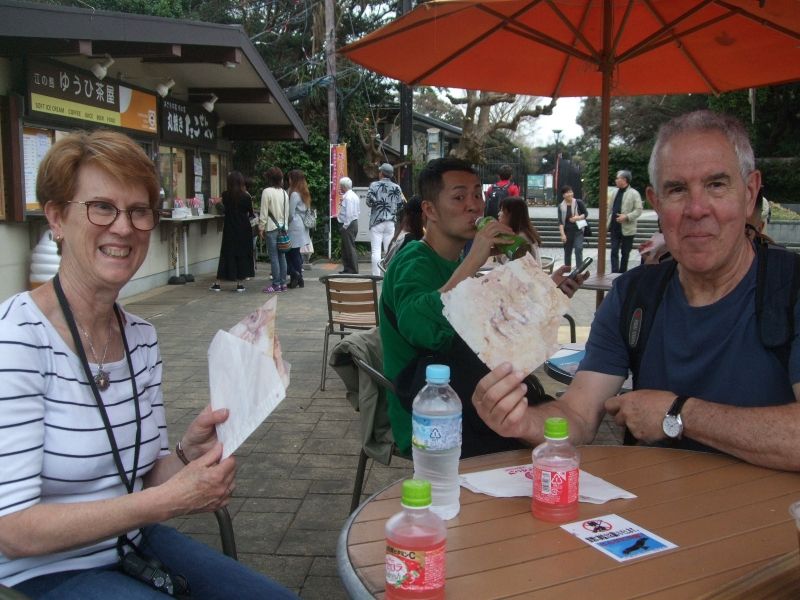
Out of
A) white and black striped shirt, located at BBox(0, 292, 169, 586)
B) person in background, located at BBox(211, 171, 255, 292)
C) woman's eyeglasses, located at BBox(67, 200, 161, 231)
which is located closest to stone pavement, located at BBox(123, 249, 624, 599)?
white and black striped shirt, located at BBox(0, 292, 169, 586)

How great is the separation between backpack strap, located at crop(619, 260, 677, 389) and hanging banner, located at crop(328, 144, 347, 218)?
13.7 metres

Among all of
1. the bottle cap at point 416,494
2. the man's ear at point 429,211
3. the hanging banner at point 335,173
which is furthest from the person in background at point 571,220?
the bottle cap at point 416,494

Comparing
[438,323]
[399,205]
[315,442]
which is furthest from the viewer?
[399,205]

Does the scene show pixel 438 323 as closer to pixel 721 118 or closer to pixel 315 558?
pixel 721 118

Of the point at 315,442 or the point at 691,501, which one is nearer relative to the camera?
the point at 691,501

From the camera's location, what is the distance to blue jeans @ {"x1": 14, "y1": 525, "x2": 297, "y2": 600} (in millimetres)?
1562

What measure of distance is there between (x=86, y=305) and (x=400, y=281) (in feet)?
3.61

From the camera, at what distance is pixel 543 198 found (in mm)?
37062

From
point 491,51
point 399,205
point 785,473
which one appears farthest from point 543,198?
point 785,473

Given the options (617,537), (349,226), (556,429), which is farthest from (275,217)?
(617,537)

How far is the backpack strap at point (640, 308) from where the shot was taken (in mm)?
2105

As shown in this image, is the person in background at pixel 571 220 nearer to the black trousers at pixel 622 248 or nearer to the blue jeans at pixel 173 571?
the black trousers at pixel 622 248

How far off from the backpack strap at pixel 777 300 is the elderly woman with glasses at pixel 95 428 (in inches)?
57.8

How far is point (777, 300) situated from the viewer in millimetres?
1919
